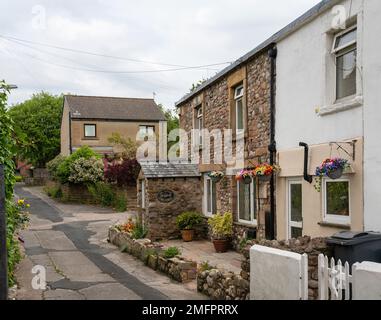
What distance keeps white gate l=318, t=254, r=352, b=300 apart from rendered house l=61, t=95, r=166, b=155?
110 ft

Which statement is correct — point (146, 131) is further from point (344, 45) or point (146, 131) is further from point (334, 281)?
point (334, 281)

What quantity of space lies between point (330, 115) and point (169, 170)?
8082mm

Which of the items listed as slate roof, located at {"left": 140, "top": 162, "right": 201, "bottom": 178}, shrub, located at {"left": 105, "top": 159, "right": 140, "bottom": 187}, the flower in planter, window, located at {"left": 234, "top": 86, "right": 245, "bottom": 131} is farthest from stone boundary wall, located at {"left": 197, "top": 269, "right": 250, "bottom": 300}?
shrub, located at {"left": 105, "top": 159, "right": 140, "bottom": 187}

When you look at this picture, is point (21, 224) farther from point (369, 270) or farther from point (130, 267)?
point (369, 270)

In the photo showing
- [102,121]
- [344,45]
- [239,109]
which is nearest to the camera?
[344,45]

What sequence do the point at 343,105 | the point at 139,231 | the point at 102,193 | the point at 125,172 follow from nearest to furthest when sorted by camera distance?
the point at 343,105 → the point at 139,231 → the point at 125,172 → the point at 102,193

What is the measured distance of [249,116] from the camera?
1210 centimetres

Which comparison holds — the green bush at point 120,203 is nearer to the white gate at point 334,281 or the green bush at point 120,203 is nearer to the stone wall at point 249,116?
the stone wall at point 249,116

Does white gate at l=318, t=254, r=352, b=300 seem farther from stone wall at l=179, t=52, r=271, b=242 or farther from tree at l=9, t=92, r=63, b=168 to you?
tree at l=9, t=92, r=63, b=168

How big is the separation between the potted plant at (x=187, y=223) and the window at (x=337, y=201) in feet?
22.6

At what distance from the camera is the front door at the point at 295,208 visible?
9844mm

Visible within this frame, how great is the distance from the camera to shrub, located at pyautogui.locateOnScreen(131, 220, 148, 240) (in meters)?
14.9

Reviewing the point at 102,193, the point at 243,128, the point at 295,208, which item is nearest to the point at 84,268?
the point at 295,208

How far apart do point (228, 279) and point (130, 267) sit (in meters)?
4.43
